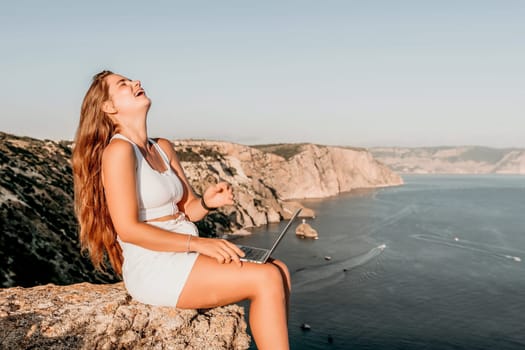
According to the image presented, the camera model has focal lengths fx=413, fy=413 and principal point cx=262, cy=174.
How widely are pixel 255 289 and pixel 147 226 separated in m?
1.07

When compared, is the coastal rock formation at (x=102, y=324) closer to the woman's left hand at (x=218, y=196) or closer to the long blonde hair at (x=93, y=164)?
the long blonde hair at (x=93, y=164)

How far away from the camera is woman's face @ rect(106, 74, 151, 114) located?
13.1 feet

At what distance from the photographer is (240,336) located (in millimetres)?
4832

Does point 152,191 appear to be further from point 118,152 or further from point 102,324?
point 102,324

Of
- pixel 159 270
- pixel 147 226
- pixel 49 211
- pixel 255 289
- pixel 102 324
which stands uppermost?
pixel 147 226

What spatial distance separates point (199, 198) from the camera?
4.76 m

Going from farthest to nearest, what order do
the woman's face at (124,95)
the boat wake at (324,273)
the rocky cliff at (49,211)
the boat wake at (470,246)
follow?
the boat wake at (470,246) → the boat wake at (324,273) → the rocky cliff at (49,211) → the woman's face at (124,95)

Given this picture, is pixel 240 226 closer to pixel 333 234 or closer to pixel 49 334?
pixel 333 234

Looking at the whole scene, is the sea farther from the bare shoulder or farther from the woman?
the bare shoulder

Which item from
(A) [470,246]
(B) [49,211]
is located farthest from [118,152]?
(A) [470,246]

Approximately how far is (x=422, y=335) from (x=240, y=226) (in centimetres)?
6367

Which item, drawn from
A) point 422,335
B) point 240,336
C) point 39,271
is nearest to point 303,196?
point 422,335

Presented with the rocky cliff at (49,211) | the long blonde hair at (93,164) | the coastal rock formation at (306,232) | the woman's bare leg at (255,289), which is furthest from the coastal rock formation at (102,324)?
the coastal rock formation at (306,232)

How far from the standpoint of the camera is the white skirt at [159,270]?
3539 millimetres
